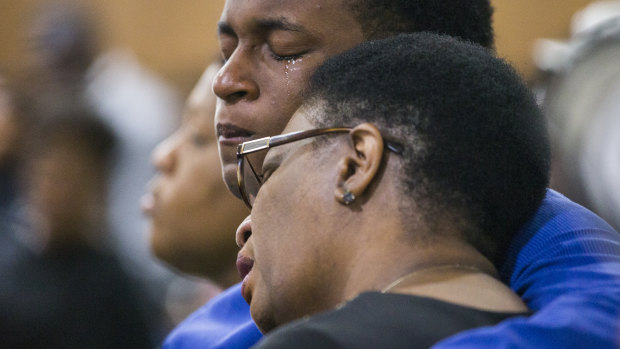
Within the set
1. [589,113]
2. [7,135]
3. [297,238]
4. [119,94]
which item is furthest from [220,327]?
[119,94]

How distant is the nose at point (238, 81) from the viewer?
122 cm

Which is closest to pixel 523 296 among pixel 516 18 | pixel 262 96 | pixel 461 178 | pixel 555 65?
pixel 461 178

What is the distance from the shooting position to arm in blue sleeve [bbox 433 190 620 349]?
2.72 ft

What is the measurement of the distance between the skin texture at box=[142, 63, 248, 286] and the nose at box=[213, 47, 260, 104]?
0.76 m

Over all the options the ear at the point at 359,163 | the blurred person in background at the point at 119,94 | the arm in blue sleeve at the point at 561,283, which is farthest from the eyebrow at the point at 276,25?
the blurred person in background at the point at 119,94

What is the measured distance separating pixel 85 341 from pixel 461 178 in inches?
67.7

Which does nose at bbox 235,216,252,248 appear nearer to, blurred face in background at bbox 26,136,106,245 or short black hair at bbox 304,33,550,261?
short black hair at bbox 304,33,550,261

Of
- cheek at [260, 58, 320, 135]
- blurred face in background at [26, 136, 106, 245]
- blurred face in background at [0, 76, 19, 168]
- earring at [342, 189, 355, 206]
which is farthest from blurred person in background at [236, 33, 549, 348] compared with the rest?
blurred face in background at [0, 76, 19, 168]

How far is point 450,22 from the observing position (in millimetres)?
1305

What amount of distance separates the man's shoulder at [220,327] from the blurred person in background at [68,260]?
972mm

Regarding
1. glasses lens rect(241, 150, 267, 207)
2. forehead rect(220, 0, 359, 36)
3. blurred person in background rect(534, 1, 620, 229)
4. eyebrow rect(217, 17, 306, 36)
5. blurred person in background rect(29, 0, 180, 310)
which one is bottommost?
blurred person in background rect(29, 0, 180, 310)

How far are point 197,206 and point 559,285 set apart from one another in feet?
3.90

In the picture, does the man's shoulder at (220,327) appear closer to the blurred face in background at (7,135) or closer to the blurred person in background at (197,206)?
the blurred person in background at (197,206)

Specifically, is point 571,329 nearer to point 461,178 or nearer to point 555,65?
point 461,178
